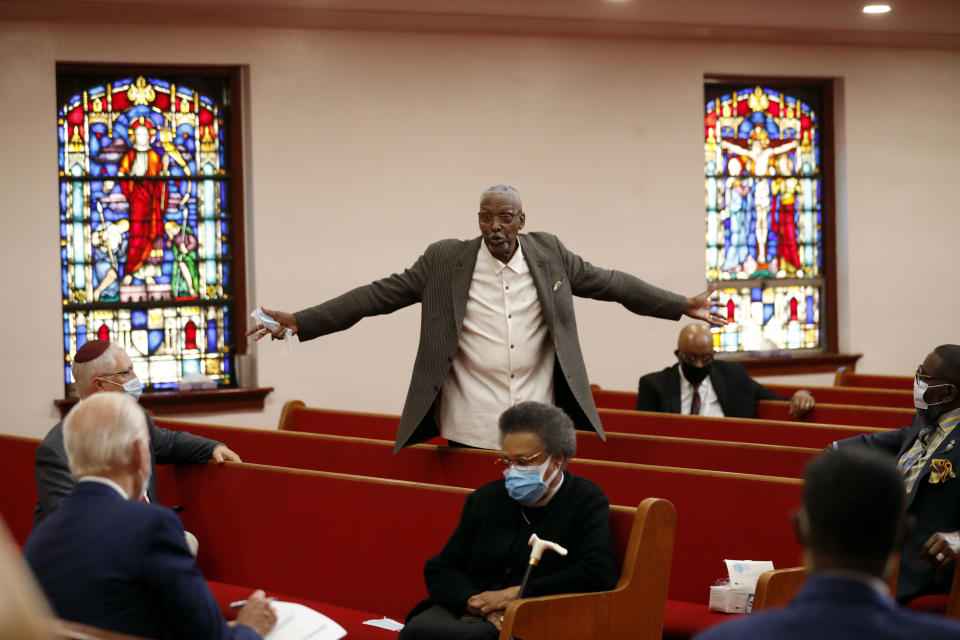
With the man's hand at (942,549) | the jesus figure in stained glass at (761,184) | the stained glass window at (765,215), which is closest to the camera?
the man's hand at (942,549)

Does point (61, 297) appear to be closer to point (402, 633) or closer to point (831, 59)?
point (402, 633)

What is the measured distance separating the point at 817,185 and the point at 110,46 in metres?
5.23

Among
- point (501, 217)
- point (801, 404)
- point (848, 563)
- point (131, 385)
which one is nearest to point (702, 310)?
point (501, 217)

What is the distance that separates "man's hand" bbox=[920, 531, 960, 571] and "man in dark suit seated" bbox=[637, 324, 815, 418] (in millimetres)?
2734

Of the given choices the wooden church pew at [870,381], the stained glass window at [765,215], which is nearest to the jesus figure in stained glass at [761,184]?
the stained glass window at [765,215]

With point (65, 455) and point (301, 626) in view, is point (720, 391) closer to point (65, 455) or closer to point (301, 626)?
point (65, 455)

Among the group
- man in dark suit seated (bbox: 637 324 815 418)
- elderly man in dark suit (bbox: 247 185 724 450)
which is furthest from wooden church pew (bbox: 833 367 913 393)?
elderly man in dark suit (bbox: 247 185 724 450)

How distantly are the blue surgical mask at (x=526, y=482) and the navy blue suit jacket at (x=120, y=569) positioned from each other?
1.05 m

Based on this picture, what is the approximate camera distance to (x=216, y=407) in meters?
7.60

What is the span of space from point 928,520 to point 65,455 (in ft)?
8.37

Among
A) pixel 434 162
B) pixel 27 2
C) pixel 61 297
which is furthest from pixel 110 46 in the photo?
pixel 434 162

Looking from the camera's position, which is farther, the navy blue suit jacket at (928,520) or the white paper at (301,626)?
the navy blue suit jacket at (928,520)

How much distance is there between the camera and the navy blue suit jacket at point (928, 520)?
3.63 meters

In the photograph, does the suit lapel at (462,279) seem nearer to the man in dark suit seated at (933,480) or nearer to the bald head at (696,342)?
the man in dark suit seated at (933,480)
